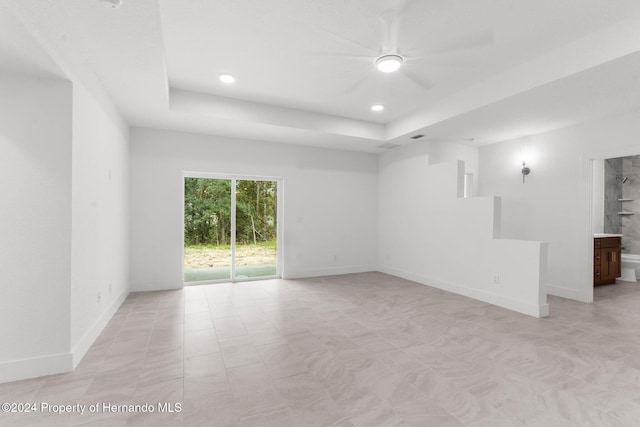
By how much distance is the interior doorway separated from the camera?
5.34m

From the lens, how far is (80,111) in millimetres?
2635

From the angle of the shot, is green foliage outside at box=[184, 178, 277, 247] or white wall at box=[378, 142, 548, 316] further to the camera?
green foliage outside at box=[184, 178, 277, 247]

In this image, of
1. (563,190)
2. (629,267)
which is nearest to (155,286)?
(563,190)

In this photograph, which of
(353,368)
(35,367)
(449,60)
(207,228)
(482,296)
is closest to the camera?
(35,367)

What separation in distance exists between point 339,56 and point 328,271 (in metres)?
4.26

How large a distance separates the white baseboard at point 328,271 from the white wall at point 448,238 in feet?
1.40

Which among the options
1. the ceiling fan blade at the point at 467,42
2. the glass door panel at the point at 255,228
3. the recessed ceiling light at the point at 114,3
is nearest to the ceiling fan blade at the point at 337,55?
the ceiling fan blade at the point at 467,42

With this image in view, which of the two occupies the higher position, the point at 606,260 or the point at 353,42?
the point at 353,42

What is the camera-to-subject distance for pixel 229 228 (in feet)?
18.0

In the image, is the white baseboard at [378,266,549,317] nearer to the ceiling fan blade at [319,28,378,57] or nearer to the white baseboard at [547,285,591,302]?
the white baseboard at [547,285,591,302]

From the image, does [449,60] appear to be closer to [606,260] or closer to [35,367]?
[35,367]

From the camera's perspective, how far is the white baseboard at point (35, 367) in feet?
7.36

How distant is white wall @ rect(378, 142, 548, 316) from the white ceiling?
109cm

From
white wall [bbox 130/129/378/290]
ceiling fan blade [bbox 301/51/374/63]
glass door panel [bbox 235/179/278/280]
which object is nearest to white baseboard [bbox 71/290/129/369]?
white wall [bbox 130/129/378/290]
